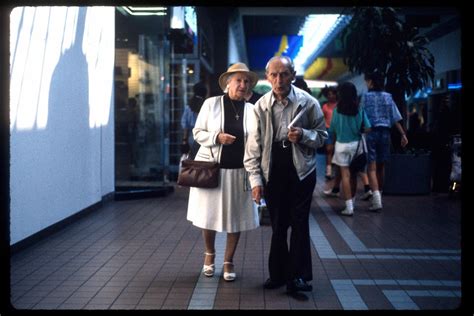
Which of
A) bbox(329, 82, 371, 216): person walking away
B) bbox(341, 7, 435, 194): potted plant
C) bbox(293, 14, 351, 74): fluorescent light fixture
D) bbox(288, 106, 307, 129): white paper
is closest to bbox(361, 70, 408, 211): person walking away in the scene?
bbox(329, 82, 371, 216): person walking away

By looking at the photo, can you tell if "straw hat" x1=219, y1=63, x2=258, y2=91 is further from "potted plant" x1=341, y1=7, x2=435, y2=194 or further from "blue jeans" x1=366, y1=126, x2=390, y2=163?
"potted plant" x1=341, y1=7, x2=435, y2=194

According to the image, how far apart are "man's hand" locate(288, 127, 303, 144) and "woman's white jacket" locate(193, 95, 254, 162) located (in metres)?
0.62

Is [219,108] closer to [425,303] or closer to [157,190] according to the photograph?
[425,303]

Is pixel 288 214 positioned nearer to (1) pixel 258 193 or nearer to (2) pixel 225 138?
(1) pixel 258 193

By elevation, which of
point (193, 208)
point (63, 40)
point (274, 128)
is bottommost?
point (193, 208)

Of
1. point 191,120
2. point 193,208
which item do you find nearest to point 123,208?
point 191,120

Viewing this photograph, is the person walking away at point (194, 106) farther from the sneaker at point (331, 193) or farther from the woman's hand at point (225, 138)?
the woman's hand at point (225, 138)

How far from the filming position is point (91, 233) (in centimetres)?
797

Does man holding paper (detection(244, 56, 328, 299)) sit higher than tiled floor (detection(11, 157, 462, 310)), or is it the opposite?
man holding paper (detection(244, 56, 328, 299))

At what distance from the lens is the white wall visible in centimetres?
668

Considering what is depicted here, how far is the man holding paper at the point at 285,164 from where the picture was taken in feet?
17.4

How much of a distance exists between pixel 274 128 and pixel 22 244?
119 inches

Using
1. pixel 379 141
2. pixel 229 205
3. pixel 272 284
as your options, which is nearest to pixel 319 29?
pixel 379 141

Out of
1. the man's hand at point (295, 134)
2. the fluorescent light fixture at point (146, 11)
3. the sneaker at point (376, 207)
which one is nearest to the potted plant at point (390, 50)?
the fluorescent light fixture at point (146, 11)
